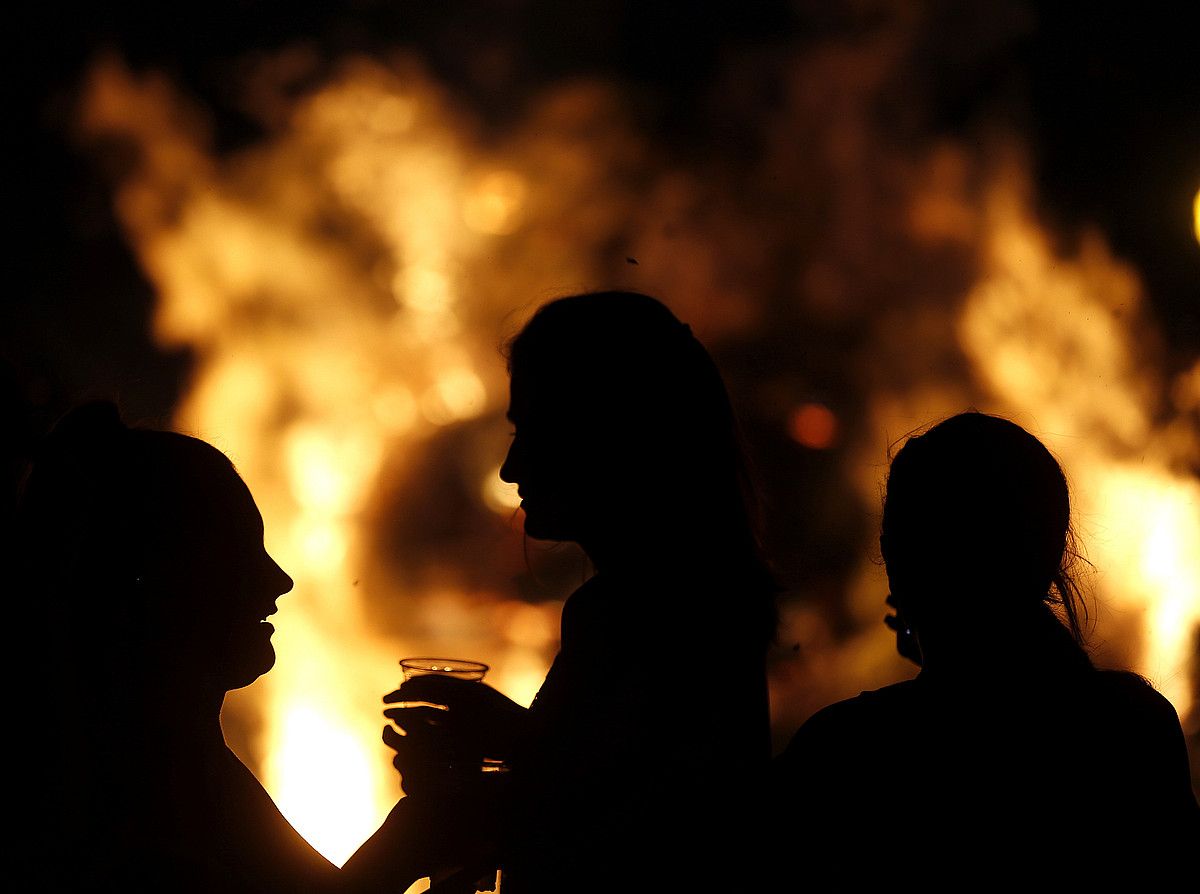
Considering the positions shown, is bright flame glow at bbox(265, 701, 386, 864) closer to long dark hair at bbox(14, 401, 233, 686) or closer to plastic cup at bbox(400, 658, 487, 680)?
long dark hair at bbox(14, 401, 233, 686)

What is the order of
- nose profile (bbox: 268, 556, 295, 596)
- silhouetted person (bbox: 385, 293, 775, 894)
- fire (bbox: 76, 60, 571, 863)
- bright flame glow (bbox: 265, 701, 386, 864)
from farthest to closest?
1. bright flame glow (bbox: 265, 701, 386, 864)
2. fire (bbox: 76, 60, 571, 863)
3. nose profile (bbox: 268, 556, 295, 596)
4. silhouetted person (bbox: 385, 293, 775, 894)

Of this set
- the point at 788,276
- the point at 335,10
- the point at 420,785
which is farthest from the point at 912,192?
the point at 420,785

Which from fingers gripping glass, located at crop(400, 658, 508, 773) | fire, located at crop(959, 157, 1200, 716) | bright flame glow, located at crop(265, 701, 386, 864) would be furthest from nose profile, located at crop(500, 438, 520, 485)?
bright flame glow, located at crop(265, 701, 386, 864)

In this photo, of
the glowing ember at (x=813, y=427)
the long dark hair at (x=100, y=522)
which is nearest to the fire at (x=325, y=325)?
the glowing ember at (x=813, y=427)

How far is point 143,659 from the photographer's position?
133 cm

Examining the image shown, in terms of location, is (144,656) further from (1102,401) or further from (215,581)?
(1102,401)

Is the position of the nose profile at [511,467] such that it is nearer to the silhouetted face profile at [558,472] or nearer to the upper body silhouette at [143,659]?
the silhouetted face profile at [558,472]

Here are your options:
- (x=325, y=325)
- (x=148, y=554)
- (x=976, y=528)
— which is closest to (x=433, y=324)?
(x=325, y=325)

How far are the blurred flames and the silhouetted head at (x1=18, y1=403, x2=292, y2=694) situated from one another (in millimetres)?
3642

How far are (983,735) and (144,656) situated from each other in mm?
1140

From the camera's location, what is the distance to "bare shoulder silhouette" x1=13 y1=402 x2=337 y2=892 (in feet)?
3.97

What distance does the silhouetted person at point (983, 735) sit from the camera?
120cm

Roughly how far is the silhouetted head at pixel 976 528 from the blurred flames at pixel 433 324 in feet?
12.6

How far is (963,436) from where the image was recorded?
4.57ft
